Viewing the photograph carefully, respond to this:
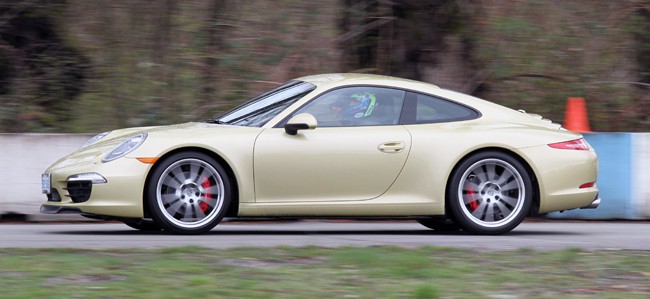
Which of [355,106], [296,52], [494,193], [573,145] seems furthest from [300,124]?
[296,52]

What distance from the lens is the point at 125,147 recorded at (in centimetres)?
848

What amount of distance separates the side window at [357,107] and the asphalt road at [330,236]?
3.16 ft

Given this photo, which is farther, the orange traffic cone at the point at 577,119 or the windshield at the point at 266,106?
the orange traffic cone at the point at 577,119

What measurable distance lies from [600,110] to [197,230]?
7.36 m

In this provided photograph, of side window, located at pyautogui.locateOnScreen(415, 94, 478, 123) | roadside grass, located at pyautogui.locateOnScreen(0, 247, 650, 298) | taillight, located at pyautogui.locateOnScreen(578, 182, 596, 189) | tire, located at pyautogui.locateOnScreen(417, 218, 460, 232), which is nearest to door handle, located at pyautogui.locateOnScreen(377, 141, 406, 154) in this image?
side window, located at pyautogui.locateOnScreen(415, 94, 478, 123)

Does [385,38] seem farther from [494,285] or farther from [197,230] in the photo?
[494,285]

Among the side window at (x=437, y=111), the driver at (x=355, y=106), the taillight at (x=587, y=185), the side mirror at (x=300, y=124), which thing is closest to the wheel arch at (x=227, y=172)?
the side mirror at (x=300, y=124)

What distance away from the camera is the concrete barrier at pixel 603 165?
10.6 metres

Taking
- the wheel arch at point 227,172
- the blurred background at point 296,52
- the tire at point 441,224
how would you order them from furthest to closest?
1. the blurred background at point 296,52
2. the tire at point 441,224
3. the wheel arch at point 227,172

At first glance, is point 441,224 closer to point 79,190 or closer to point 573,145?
point 573,145

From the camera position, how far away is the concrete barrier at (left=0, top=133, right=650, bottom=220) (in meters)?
10.6

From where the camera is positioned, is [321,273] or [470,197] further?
[470,197]

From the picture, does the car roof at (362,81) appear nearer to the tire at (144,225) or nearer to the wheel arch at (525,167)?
the wheel arch at (525,167)

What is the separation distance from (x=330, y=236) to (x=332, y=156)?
692 mm
